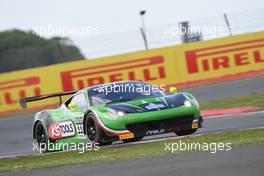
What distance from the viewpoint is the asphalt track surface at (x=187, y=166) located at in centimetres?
692

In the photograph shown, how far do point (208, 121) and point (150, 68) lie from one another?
8363 millimetres

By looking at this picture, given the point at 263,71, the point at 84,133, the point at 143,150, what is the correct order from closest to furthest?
1. the point at 143,150
2. the point at 84,133
3. the point at 263,71

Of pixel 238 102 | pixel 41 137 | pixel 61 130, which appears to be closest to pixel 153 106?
pixel 61 130

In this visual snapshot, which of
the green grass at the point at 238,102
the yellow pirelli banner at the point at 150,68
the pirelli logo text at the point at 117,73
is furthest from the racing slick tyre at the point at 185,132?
the pirelli logo text at the point at 117,73

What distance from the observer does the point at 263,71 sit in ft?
74.1

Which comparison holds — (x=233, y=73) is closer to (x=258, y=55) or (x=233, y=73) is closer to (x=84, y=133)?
(x=258, y=55)

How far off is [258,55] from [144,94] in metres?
11.5

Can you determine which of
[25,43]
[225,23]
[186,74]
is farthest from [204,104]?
[25,43]

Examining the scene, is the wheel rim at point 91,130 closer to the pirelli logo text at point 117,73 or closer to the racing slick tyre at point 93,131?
the racing slick tyre at point 93,131

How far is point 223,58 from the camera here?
74.3ft

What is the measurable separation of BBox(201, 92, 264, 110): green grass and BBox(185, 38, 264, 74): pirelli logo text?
452 centimetres

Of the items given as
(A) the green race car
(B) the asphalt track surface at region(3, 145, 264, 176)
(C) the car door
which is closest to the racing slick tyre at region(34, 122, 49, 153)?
(A) the green race car

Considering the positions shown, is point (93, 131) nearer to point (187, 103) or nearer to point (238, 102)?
point (187, 103)

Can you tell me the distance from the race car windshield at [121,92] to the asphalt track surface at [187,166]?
3275 millimetres
